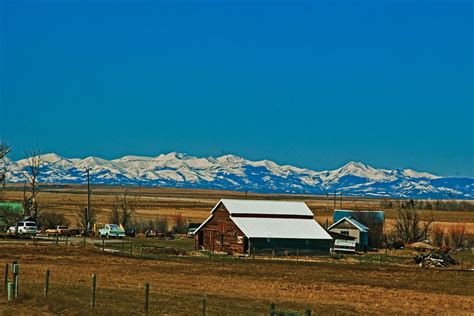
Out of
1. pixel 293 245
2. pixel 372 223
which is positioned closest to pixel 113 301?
pixel 293 245

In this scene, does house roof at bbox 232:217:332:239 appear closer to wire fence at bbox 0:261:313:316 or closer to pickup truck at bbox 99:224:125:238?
pickup truck at bbox 99:224:125:238

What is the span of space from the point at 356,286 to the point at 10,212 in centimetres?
6526

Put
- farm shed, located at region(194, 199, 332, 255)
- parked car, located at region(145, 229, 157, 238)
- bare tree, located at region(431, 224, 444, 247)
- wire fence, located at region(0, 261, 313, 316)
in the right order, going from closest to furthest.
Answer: wire fence, located at region(0, 261, 313, 316), farm shed, located at region(194, 199, 332, 255), bare tree, located at region(431, 224, 444, 247), parked car, located at region(145, 229, 157, 238)

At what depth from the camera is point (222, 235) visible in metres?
85.9

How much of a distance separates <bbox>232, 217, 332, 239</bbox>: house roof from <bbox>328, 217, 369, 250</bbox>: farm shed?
934 cm

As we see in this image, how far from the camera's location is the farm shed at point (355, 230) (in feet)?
315

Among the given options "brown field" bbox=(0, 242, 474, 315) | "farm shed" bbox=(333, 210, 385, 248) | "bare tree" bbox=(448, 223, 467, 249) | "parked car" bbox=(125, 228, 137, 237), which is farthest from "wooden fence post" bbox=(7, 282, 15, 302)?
"bare tree" bbox=(448, 223, 467, 249)

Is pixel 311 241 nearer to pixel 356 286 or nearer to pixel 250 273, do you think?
pixel 250 273

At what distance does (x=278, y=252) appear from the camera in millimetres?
82750

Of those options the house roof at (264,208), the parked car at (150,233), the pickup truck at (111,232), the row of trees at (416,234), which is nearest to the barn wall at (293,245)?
the house roof at (264,208)

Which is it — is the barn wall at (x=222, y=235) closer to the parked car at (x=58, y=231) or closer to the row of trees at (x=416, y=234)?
the parked car at (x=58, y=231)

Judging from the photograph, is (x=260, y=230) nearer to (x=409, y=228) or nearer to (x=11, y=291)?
(x=409, y=228)

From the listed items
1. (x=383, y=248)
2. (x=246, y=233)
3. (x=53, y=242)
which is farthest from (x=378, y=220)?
(x=53, y=242)

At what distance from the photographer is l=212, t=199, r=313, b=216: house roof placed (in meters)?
86.8
